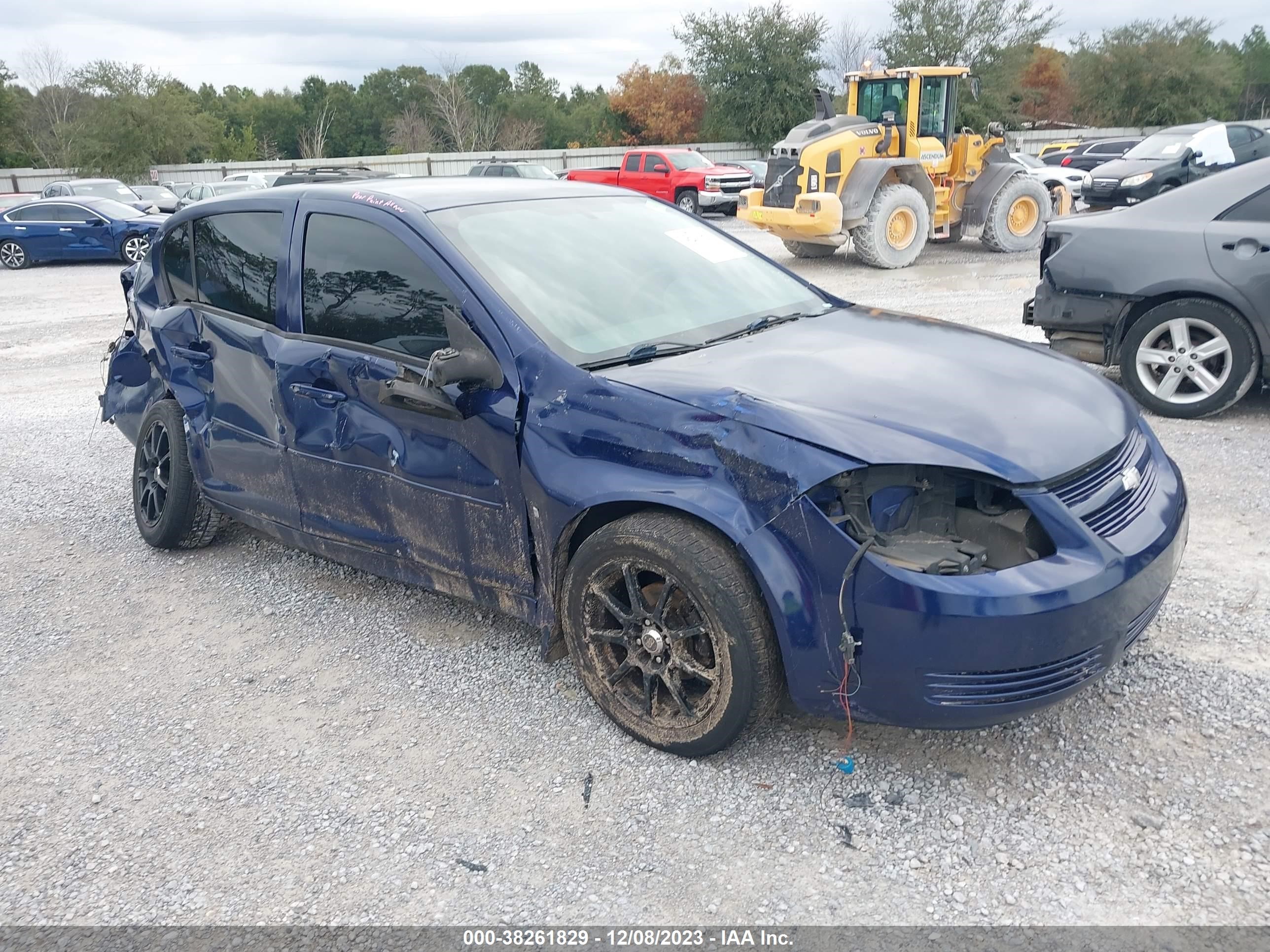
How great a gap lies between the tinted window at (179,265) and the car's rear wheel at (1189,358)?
17.1 feet

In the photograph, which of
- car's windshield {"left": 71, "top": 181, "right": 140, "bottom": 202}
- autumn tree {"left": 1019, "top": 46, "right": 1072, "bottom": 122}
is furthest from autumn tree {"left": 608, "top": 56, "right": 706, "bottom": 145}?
car's windshield {"left": 71, "top": 181, "right": 140, "bottom": 202}

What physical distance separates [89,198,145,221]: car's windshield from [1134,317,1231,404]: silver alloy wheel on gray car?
1910 centimetres

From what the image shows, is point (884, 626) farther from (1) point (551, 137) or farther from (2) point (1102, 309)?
(1) point (551, 137)

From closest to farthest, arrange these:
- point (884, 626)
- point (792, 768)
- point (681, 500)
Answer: point (884, 626), point (681, 500), point (792, 768)

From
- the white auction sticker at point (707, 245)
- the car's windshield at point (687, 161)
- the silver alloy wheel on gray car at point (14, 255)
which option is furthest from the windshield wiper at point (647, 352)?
the car's windshield at point (687, 161)

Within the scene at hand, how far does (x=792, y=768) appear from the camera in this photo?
3049 millimetres

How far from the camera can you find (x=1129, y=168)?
1727 centimetres

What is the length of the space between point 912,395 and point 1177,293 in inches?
152

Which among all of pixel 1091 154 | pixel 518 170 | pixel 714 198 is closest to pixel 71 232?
pixel 518 170

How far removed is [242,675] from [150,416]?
5.90 feet

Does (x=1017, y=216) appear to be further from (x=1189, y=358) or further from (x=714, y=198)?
(x=714, y=198)

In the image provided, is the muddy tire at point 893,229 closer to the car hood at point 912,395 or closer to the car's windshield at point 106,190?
the car hood at point 912,395

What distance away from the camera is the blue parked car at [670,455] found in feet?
8.66

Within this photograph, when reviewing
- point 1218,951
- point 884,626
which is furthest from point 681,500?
point 1218,951
